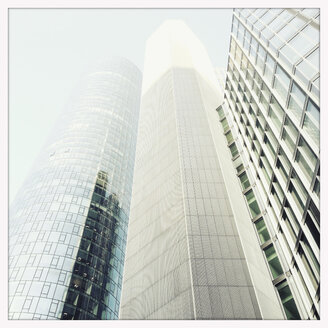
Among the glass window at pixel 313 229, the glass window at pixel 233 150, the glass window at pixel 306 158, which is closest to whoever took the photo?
the glass window at pixel 313 229

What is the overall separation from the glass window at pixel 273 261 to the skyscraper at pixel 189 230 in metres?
0.75

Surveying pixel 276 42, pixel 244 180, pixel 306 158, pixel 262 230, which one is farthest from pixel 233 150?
pixel 306 158

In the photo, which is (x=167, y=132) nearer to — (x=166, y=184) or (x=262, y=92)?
(x=166, y=184)

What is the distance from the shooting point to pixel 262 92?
29375 mm

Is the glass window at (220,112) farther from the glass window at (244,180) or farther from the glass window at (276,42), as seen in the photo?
the glass window at (276,42)

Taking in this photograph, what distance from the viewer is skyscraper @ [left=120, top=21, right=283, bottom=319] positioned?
2359 centimetres

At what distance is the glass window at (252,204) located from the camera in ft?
110

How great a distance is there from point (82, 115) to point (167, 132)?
7488 cm

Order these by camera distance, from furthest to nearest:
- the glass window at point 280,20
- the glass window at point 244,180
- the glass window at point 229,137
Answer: the glass window at point 229,137, the glass window at point 244,180, the glass window at point 280,20

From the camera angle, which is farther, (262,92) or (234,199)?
(234,199)

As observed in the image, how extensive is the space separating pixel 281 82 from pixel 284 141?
4496mm

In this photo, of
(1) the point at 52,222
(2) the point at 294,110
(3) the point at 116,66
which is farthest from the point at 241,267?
(3) the point at 116,66

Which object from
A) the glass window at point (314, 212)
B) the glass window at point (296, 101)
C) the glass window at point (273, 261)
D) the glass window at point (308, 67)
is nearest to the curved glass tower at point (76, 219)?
the glass window at point (273, 261)

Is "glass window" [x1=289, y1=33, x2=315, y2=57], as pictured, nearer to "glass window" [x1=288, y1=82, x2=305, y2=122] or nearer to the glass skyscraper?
the glass skyscraper
